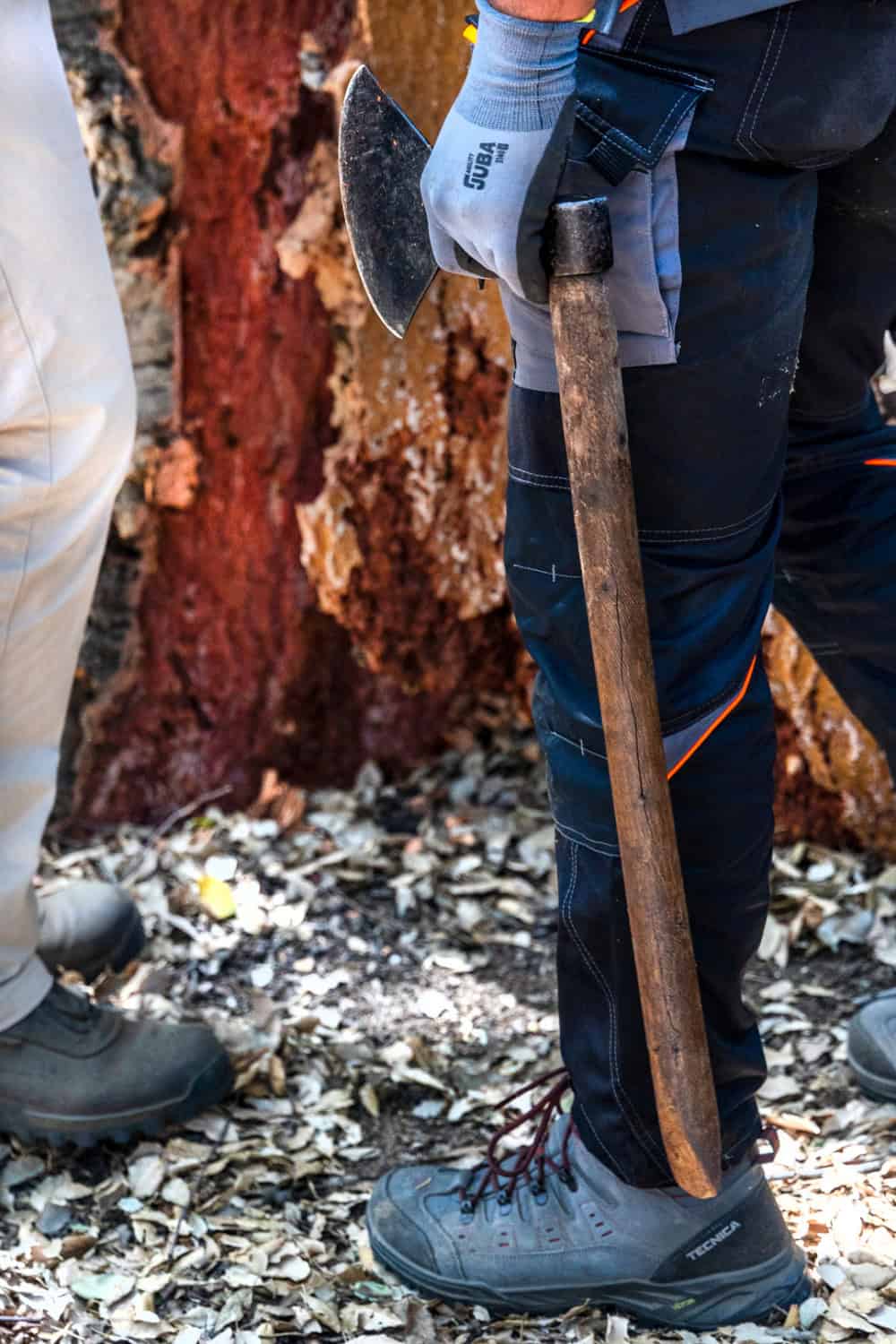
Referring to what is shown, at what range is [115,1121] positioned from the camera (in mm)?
2066

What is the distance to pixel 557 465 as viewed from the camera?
59.2 inches

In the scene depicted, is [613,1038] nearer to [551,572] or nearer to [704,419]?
[551,572]

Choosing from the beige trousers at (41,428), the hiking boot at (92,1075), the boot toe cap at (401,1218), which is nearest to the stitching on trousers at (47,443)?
the beige trousers at (41,428)

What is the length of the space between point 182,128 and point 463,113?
54.4 inches

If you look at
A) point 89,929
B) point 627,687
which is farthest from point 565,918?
point 89,929

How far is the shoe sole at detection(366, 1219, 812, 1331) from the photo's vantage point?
1721 mm

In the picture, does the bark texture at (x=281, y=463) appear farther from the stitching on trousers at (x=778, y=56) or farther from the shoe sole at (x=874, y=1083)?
the stitching on trousers at (x=778, y=56)

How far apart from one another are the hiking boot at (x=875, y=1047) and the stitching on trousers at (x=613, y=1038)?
1.94ft

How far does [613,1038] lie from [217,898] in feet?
4.16

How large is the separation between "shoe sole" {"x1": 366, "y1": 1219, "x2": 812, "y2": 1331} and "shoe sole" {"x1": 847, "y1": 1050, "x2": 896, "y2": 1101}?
399 millimetres

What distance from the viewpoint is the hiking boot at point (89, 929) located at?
241 cm

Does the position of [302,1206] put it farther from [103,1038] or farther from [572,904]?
[572,904]

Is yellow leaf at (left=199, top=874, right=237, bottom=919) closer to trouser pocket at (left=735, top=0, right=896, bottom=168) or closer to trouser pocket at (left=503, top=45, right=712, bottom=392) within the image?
trouser pocket at (left=503, top=45, right=712, bottom=392)

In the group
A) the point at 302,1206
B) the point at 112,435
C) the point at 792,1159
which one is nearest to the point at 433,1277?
the point at 302,1206
